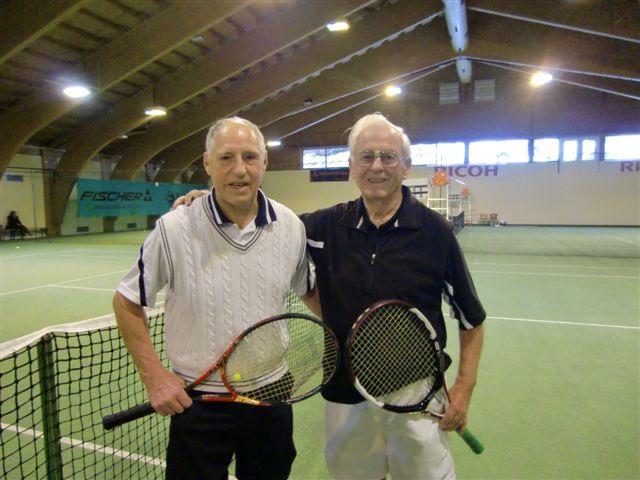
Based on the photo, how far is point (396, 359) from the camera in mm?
1881

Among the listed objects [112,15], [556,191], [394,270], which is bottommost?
[394,270]

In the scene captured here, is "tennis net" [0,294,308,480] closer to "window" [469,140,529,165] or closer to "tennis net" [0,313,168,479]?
"tennis net" [0,313,168,479]

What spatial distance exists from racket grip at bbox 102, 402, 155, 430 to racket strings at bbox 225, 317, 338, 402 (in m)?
0.33

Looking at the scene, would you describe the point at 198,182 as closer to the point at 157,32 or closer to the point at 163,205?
the point at 163,205

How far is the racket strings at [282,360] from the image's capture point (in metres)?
1.82

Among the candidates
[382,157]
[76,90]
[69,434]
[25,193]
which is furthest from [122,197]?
[382,157]

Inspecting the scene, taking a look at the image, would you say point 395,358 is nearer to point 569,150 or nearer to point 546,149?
point 546,149

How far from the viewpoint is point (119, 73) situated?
42.7 feet

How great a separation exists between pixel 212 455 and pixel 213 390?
0.93 ft

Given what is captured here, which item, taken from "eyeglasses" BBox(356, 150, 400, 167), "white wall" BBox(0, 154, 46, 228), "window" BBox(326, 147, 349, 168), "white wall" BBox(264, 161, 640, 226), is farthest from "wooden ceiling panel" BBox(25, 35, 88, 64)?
"white wall" BBox(264, 161, 640, 226)

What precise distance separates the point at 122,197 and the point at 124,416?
21223mm

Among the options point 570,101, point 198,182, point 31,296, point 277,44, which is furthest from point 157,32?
point 570,101

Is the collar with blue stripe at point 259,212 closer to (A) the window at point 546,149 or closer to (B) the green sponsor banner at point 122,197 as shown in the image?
(B) the green sponsor banner at point 122,197

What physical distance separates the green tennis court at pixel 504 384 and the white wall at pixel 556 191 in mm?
14692
